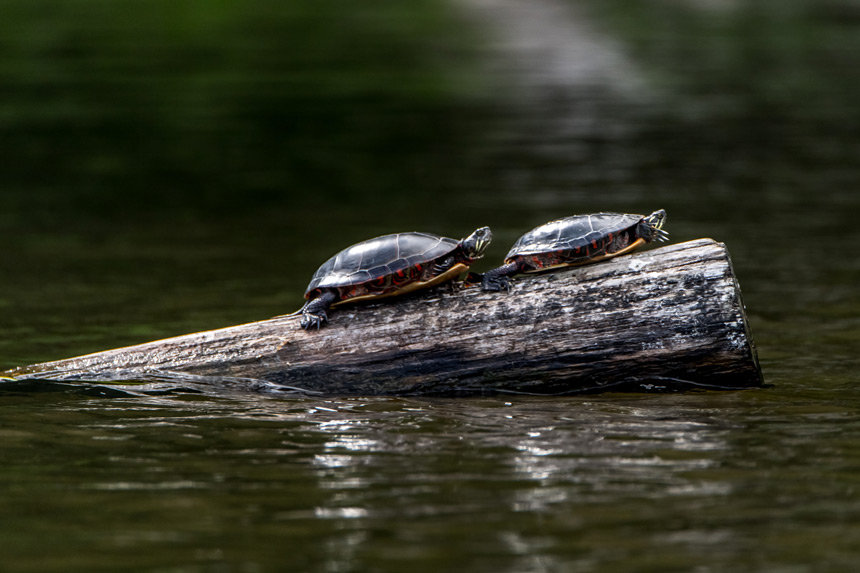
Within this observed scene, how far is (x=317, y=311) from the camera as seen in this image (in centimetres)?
683

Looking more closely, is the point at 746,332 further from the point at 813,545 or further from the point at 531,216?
the point at 531,216

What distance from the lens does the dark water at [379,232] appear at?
4379 mm

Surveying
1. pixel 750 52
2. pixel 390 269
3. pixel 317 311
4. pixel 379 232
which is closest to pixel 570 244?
pixel 390 269

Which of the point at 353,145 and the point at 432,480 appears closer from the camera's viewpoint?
the point at 432,480

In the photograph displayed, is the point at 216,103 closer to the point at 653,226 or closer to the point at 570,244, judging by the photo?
the point at 653,226

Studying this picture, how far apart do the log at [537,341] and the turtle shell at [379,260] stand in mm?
223

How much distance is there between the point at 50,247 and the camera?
43.4 ft

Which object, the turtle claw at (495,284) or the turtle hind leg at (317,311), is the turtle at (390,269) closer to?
the turtle hind leg at (317,311)

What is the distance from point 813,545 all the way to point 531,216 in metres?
10.7

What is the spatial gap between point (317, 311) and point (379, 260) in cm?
49

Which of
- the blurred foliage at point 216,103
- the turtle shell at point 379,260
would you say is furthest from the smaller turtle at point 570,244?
the blurred foliage at point 216,103

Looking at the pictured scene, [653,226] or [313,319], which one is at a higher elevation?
[653,226]

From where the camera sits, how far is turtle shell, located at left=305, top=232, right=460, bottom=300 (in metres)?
6.69

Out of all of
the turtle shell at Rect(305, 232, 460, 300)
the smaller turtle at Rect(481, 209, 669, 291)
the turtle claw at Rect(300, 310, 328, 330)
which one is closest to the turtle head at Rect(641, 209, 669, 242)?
the smaller turtle at Rect(481, 209, 669, 291)
